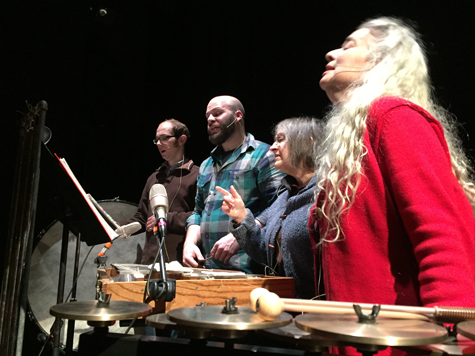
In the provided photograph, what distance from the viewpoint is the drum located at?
3291 millimetres

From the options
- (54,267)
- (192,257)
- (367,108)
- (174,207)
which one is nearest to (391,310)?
(367,108)

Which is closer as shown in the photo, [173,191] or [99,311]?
[99,311]

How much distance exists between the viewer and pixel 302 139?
2154mm

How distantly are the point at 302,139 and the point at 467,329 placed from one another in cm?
157

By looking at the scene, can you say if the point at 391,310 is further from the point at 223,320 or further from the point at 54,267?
the point at 54,267

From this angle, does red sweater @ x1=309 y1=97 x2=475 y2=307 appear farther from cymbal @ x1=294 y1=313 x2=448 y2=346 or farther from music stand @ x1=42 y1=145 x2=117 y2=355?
music stand @ x1=42 y1=145 x2=117 y2=355

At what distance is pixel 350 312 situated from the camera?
2.64 ft

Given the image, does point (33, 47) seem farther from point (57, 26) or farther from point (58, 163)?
point (58, 163)

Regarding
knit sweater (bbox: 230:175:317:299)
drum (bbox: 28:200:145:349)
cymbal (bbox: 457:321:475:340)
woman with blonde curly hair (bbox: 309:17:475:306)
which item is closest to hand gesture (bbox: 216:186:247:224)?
knit sweater (bbox: 230:175:317:299)

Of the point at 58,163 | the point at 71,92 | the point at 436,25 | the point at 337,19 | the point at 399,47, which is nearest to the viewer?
the point at 399,47

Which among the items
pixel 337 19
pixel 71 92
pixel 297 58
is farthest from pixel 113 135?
pixel 337 19

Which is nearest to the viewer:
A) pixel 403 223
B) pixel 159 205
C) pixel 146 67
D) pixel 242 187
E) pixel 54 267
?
pixel 403 223

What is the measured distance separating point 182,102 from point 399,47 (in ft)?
9.25

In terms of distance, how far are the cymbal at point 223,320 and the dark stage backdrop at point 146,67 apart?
225 centimetres
